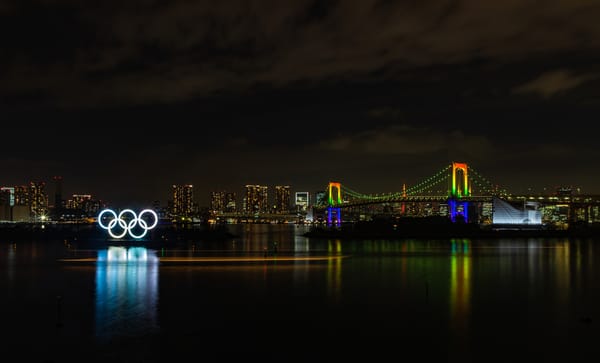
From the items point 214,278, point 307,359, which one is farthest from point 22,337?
point 214,278

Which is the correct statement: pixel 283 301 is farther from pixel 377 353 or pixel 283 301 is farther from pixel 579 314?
pixel 579 314

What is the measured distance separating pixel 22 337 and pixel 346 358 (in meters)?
6.37

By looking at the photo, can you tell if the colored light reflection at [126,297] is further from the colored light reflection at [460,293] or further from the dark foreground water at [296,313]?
the colored light reflection at [460,293]

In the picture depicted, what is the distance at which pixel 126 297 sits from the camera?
16500mm

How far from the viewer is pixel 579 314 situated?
1450 centimetres

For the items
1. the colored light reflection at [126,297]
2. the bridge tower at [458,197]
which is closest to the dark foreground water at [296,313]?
the colored light reflection at [126,297]

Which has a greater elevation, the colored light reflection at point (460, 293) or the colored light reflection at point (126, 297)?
the colored light reflection at point (126, 297)

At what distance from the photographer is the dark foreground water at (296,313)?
10.7 m

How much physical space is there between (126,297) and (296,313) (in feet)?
17.0

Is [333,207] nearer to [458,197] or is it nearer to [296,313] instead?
[458,197]

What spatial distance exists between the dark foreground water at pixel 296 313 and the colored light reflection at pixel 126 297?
0.04 metres

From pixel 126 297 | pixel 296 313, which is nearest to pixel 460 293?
pixel 296 313

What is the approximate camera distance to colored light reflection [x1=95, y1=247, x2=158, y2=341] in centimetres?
1256

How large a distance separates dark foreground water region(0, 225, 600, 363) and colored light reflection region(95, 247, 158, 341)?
0.04 m
